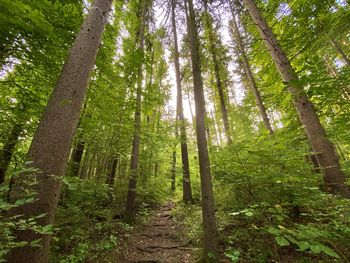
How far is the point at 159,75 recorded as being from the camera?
14516mm

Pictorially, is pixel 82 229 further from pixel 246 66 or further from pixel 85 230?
pixel 246 66

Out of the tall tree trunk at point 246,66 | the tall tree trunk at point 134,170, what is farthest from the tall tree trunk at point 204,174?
the tall tree trunk at point 246,66

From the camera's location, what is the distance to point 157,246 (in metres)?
5.83

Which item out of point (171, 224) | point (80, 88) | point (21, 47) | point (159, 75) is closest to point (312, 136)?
point (80, 88)

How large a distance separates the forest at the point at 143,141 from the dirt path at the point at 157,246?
2.1 inches

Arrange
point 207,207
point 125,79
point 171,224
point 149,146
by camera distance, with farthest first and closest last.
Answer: point 149,146 < point 171,224 < point 125,79 < point 207,207

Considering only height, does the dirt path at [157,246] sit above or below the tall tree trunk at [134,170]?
below

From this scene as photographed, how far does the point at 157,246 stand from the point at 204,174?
290cm

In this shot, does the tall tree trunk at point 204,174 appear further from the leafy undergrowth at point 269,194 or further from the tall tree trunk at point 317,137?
the tall tree trunk at point 317,137

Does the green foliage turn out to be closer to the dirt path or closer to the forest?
the forest

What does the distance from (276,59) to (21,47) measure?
5770 mm

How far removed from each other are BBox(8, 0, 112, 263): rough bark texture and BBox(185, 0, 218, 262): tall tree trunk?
3.00 metres

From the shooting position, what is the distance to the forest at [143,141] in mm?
2477

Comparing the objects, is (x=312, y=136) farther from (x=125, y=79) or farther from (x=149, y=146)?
(x=149, y=146)
